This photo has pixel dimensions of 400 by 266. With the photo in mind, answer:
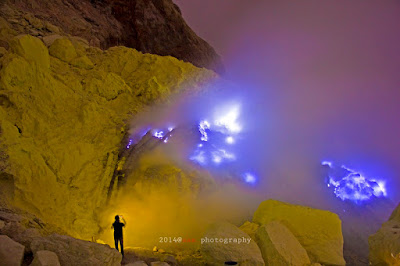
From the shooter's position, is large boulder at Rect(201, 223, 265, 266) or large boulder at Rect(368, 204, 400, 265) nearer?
large boulder at Rect(201, 223, 265, 266)

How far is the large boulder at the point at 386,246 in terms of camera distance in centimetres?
694

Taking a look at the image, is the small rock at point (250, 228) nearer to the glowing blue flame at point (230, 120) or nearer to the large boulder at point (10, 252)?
the large boulder at point (10, 252)

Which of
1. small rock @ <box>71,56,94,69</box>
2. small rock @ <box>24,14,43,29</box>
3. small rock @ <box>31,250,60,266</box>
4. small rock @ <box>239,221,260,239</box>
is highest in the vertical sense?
small rock @ <box>24,14,43,29</box>

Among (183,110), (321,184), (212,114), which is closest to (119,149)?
(183,110)

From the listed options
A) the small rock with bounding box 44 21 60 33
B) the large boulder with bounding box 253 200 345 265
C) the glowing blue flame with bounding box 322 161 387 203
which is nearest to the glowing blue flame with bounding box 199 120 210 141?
the large boulder with bounding box 253 200 345 265

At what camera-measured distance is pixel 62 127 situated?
26.1ft

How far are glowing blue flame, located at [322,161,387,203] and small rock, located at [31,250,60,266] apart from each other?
583 inches

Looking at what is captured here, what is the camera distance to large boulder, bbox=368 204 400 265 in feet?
22.8

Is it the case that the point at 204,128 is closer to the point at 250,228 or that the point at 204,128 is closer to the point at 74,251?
the point at 250,228

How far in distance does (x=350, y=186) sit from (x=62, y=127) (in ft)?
50.4

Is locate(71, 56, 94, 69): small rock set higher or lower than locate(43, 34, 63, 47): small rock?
lower

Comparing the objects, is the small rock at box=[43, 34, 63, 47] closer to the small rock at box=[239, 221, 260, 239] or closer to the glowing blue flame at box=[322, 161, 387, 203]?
the small rock at box=[239, 221, 260, 239]

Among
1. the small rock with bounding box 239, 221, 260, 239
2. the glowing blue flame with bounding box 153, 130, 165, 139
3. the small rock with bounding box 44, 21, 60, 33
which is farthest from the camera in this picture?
the small rock with bounding box 44, 21, 60, 33

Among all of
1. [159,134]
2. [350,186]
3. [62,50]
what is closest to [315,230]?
[159,134]
